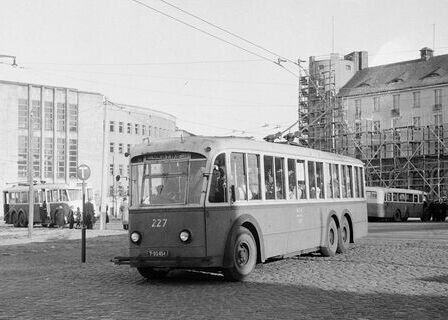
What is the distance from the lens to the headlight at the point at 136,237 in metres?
12.9

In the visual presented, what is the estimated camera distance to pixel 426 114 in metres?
77.5

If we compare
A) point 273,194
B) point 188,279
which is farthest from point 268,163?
point 188,279

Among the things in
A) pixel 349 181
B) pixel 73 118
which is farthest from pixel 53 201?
pixel 73 118

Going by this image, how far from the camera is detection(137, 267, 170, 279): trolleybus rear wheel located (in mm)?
13504

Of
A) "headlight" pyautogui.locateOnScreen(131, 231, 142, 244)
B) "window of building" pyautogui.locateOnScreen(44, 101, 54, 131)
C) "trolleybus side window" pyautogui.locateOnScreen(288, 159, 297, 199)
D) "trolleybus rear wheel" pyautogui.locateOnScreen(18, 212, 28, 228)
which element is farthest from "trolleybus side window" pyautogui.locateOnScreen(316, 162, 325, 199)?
"window of building" pyautogui.locateOnScreen(44, 101, 54, 131)

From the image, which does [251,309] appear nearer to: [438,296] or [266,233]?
[438,296]

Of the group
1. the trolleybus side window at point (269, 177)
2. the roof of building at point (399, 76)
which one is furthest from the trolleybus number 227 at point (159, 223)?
the roof of building at point (399, 76)

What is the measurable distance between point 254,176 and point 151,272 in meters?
2.76

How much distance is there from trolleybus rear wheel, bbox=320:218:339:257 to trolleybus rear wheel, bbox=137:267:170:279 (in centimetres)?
519

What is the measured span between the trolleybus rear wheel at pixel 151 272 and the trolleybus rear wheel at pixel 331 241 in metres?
5.19

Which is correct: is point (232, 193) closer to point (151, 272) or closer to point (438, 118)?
point (151, 272)

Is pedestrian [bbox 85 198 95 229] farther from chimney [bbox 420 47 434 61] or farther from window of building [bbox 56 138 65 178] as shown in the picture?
chimney [bbox 420 47 434 61]

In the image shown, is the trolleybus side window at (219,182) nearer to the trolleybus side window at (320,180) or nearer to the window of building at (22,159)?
the trolleybus side window at (320,180)

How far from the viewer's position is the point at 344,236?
19.1m
